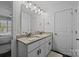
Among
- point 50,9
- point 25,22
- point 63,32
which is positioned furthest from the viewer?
point 50,9

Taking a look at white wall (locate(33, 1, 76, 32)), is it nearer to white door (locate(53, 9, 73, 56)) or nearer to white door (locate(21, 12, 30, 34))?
white door (locate(53, 9, 73, 56))

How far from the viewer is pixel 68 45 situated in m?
3.54

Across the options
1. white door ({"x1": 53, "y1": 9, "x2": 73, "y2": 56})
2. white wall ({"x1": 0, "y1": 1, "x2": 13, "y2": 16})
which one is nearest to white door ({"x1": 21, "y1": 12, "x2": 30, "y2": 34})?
white wall ({"x1": 0, "y1": 1, "x2": 13, "y2": 16})

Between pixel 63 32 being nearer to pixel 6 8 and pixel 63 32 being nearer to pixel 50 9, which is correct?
pixel 50 9

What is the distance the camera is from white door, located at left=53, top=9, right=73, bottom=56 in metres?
3.46

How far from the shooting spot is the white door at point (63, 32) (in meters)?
3.46

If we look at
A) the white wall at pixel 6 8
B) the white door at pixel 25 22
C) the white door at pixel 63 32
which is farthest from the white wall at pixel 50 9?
the white wall at pixel 6 8

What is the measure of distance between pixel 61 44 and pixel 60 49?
22 centimetres

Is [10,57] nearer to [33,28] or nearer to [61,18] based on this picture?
[33,28]

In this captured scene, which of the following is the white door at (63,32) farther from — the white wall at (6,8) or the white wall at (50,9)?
the white wall at (6,8)

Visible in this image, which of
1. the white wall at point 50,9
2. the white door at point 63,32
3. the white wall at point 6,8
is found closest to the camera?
the white wall at point 6,8

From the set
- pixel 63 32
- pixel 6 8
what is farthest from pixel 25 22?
pixel 63 32

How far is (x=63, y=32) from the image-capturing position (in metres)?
3.68

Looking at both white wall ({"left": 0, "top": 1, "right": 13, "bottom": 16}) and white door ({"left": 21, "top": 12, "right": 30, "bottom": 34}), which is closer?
white wall ({"left": 0, "top": 1, "right": 13, "bottom": 16})
